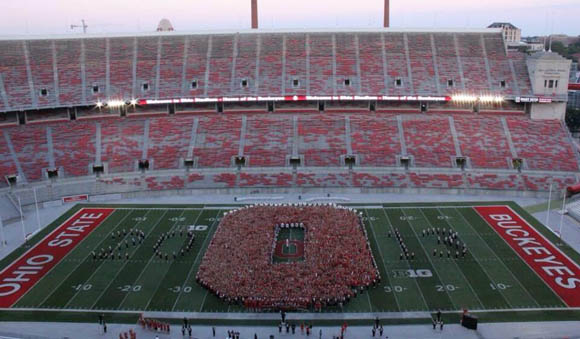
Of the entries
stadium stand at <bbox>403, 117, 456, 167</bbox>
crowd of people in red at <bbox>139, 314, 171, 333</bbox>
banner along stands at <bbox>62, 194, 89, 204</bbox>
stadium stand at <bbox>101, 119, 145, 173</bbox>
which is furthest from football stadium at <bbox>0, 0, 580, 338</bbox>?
banner along stands at <bbox>62, 194, 89, 204</bbox>

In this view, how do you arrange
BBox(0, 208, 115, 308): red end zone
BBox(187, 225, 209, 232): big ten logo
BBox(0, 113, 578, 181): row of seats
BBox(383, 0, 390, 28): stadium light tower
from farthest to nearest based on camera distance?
BBox(383, 0, 390, 28): stadium light tower
BBox(0, 113, 578, 181): row of seats
BBox(187, 225, 209, 232): big ten logo
BBox(0, 208, 115, 308): red end zone

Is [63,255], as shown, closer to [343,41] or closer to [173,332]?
[173,332]

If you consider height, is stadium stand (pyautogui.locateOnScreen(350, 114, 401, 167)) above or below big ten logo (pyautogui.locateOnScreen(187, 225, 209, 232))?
above

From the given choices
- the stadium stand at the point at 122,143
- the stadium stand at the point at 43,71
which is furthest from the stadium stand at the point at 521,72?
the stadium stand at the point at 43,71

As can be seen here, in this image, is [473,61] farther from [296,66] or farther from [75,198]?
[75,198]

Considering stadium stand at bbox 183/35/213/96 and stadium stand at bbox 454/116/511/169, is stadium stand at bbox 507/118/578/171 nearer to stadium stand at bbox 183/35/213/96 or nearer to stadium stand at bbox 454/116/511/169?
stadium stand at bbox 454/116/511/169

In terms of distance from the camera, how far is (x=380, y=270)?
2591 centimetres

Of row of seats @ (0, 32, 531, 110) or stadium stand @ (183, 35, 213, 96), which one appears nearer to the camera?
row of seats @ (0, 32, 531, 110)

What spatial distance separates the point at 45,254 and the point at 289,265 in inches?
551

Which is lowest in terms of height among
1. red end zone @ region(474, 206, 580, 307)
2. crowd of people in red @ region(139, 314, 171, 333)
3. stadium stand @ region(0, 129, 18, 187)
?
crowd of people in red @ region(139, 314, 171, 333)

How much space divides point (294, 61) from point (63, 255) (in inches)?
1115

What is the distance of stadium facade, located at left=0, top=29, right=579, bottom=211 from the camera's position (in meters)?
39.9

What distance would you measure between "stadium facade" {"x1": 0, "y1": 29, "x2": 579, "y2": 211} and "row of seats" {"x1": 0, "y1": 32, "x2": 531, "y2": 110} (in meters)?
0.15

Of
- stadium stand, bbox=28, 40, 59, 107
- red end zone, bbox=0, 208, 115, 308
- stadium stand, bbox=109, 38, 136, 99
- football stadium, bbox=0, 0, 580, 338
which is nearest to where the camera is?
football stadium, bbox=0, 0, 580, 338
